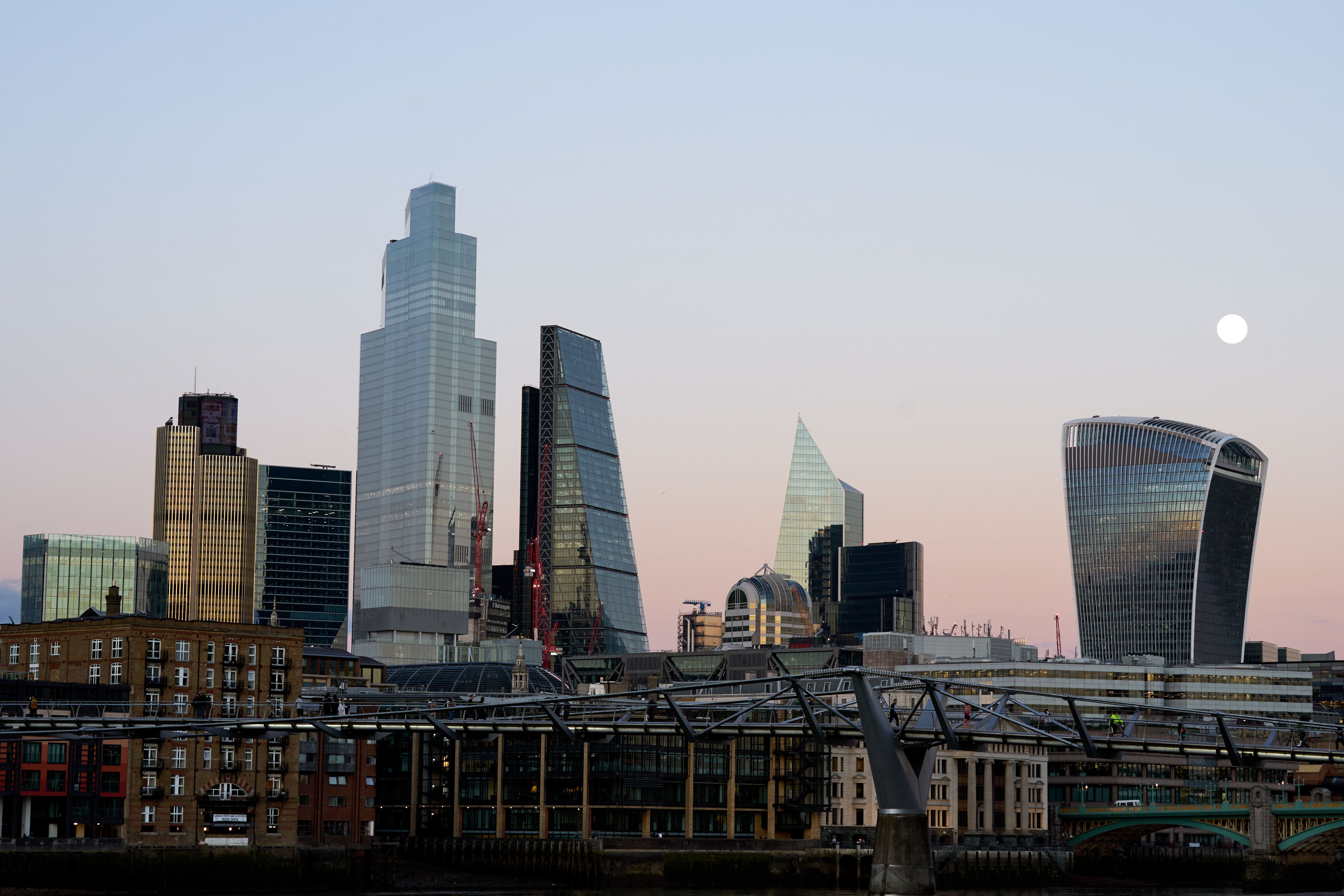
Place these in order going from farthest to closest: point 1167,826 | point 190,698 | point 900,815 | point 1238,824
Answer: point 1238,824, point 1167,826, point 190,698, point 900,815

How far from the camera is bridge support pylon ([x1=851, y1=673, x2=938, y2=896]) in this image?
98250mm

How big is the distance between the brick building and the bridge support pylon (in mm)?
62267

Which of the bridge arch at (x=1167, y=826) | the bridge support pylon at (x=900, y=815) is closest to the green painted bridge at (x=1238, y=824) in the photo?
the bridge arch at (x=1167, y=826)

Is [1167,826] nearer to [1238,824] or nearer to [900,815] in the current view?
[1238,824]

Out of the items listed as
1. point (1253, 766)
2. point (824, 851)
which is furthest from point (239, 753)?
point (1253, 766)

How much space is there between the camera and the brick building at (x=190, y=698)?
5846 inches

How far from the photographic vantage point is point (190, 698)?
158125 mm

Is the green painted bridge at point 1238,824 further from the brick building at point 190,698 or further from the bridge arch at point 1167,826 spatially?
the brick building at point 190,698

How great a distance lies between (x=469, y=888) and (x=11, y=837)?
1392 inches

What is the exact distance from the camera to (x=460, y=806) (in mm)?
180500

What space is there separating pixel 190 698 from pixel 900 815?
7939cm

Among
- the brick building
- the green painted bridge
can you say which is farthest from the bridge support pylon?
the green painted bridge

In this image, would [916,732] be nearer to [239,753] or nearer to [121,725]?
[121,725]

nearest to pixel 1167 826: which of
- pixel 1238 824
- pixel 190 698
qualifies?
pixel 1238 824
